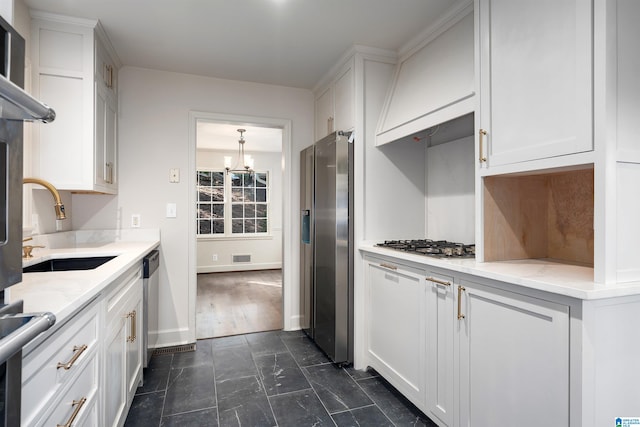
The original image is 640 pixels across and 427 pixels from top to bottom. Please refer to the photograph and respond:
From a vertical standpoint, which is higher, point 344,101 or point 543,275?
point 344,101

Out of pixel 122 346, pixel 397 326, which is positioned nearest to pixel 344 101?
pixel 397 326

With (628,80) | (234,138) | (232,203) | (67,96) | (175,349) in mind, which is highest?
A: (234,138)

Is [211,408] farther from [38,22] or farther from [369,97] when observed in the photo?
[38,22]

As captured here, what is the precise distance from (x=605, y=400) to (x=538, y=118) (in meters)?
1.02

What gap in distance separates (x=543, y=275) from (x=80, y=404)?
5.58ft

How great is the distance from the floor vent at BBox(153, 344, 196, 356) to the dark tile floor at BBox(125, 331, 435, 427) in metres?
0.07

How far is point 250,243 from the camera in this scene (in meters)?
6.68

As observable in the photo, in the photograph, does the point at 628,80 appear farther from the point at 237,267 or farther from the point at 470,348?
the point at 237,267

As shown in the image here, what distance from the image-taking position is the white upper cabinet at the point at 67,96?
2.10m

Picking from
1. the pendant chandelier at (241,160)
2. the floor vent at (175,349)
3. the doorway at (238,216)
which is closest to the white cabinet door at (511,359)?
the floor vent at (175,349)

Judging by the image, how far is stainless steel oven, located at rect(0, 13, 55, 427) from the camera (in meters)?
0.63

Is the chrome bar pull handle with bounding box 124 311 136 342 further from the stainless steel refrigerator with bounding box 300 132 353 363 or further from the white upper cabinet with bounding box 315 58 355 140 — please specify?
the white upper cabinet with bounding box 315 58 355 140

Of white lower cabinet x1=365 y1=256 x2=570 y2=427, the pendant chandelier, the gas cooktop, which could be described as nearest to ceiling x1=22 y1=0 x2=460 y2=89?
the gas cooktop

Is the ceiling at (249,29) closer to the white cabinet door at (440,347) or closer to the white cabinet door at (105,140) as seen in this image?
the white cabinet door at (105,140)
